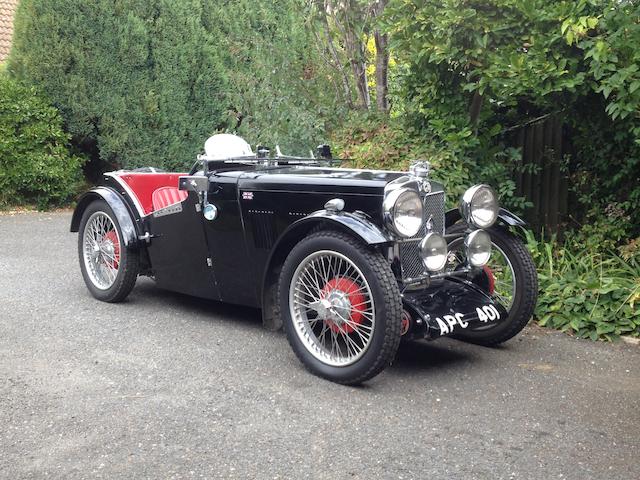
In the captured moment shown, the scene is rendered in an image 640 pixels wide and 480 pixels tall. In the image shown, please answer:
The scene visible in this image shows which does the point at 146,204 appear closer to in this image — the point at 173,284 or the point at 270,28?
the point at 173,284

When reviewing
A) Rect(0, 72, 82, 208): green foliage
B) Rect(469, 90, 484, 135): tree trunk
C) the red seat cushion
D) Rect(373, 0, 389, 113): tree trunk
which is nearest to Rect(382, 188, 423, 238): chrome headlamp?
the red seat cushion

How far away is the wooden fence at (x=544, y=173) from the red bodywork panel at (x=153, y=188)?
10.9 feet

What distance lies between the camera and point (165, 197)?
18.6 ft

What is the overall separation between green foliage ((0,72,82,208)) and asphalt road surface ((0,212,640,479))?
688 centimetres

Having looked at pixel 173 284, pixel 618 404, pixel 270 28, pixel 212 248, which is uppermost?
pixel 270 28

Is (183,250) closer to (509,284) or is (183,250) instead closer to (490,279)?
(490,279)

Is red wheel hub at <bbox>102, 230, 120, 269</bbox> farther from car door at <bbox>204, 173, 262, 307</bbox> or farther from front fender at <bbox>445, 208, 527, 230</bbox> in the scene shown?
front fender at <bbox>445, 208, 527, 230</bbox>

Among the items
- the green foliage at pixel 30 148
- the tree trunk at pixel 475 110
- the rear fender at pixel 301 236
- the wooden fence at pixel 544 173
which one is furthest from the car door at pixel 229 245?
the green foliage at pixel 30 148

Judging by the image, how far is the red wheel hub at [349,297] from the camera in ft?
13.5

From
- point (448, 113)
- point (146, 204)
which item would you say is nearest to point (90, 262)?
point (146, 204)

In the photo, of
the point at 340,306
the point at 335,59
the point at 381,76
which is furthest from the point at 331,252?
the point at 335,59

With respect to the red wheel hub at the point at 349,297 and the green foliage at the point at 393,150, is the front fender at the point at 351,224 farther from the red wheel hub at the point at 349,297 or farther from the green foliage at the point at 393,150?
the green foliage at the point at 393,150

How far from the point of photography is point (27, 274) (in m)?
7.08

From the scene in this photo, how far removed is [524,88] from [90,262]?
3.82 meters
